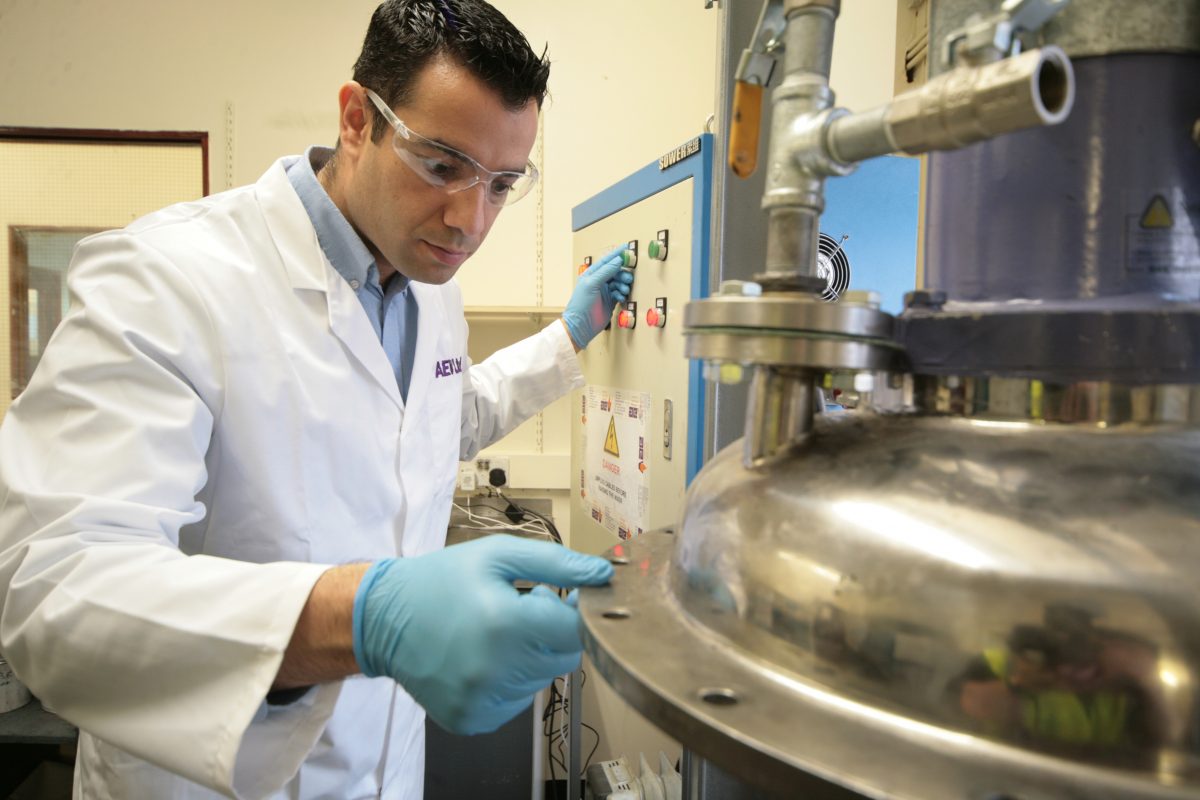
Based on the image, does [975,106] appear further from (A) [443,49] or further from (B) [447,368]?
(B) [447,368]

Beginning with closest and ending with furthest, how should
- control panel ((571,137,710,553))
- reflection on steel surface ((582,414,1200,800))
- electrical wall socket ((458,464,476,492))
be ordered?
1. reflection on steel surface ((582,414,1200,800))
2. control panel ((571,137,710,553))
3. electrical wall socket ((458,464,476,492))

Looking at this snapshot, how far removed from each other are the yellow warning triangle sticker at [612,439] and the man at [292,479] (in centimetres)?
35

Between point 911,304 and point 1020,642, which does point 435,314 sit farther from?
point 1020,642

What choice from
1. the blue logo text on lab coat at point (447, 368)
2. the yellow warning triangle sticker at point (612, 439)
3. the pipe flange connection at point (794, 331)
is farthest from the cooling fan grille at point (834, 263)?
the pipe flange connection at point (794, 331)

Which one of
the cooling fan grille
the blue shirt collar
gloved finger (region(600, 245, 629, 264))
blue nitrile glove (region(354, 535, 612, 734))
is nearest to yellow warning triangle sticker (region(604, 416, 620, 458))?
gloved finger (region(600, 245, 629, 264))

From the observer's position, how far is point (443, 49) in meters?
0.95

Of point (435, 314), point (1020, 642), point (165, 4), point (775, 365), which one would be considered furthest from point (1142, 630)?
point (165, 4)

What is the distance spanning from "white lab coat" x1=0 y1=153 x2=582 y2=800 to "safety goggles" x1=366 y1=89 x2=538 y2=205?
190 mm

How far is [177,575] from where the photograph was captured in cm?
61

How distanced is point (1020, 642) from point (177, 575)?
64 cm

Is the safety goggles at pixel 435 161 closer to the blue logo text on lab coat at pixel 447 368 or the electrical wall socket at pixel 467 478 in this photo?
the blue logo text on lab coat at pixel 447 368

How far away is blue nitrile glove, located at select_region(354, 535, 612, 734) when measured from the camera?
568mm

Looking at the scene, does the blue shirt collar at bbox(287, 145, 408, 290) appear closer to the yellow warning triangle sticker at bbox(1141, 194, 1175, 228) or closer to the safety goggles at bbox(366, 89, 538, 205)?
the safety goggles at bbox(366, 89, 538, 205)

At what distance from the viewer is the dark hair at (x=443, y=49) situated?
3.12ft
